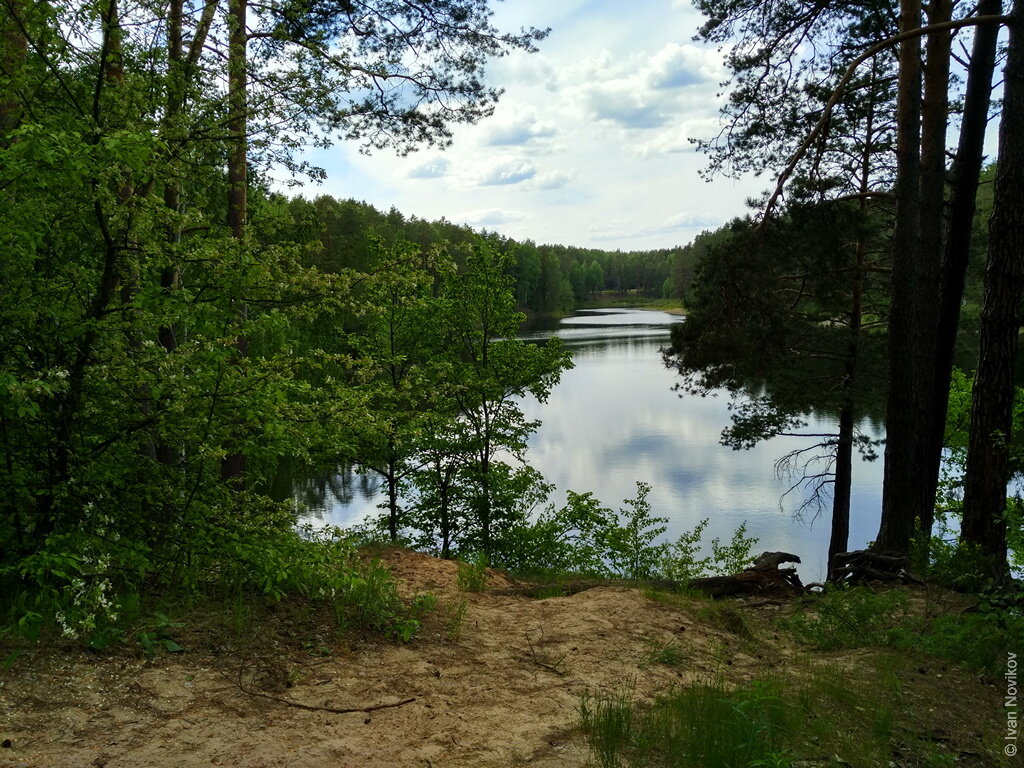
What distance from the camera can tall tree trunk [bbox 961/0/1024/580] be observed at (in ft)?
19.9

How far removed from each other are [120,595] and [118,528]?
46cm

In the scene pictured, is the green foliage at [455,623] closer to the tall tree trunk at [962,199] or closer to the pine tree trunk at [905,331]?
the tall tree trunk at [962,199]

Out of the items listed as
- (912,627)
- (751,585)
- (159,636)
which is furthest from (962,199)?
(159,636)

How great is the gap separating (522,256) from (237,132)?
8266cm

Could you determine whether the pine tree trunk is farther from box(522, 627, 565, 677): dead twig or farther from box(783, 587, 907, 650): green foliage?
box(522, 627, 565, 677): dead twig

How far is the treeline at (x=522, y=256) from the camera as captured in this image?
10359 mm

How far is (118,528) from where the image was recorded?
3.95 m

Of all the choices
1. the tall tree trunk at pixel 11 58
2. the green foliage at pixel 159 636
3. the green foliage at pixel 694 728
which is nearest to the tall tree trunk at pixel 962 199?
the green foliage at pixel 694 728

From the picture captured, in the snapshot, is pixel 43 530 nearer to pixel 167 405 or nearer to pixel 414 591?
pixel 167 405

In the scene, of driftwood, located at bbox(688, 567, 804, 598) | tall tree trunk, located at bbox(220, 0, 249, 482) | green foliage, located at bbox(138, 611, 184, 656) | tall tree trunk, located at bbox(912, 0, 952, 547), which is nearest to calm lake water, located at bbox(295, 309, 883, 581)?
tall tree trunk, located at bbox(912, 0, 952, 547)

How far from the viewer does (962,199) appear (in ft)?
25.0

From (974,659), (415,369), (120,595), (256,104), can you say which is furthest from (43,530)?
(415,369)

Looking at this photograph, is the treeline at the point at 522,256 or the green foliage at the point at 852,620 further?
→ the treeline at the point at 522,256

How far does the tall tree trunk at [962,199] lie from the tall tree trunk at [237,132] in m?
7.09
